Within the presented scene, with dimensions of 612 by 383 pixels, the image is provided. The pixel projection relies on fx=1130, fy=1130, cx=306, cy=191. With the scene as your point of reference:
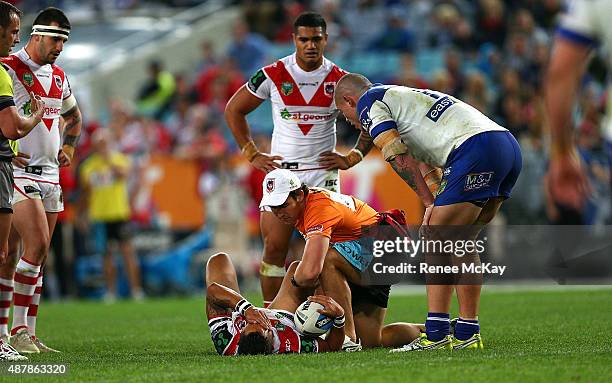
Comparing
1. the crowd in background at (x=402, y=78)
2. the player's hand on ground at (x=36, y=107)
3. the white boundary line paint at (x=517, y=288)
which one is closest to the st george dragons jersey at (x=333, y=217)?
the player's hand on ground at (x=36, y=107)

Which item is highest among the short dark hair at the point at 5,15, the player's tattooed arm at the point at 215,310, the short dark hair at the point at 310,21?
the short dark hair at the point at 310,21

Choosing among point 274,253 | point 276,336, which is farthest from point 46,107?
point 276,336

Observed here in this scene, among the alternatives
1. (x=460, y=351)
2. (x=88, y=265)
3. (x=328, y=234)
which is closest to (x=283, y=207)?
(x=328, y=234)

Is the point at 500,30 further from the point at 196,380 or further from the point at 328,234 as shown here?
the point at 196,380

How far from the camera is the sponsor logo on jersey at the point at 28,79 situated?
9445 millimetres

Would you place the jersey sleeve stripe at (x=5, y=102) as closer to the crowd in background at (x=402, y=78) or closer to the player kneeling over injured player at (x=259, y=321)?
the player kneeling over injured player at (x=259, y=321)

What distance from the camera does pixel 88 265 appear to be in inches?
732

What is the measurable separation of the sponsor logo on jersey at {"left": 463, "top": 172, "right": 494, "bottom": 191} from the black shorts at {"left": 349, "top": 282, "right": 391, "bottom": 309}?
3.92ft

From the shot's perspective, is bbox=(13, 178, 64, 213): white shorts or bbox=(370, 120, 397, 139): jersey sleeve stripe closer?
bbox=(370, 120, 397, 139): jersey sleeve stripe

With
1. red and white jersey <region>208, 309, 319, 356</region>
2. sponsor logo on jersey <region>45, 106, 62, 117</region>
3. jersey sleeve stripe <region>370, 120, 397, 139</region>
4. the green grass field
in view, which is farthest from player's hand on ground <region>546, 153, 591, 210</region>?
sponsor logo on jersey <region>45, 106, 62, 117</region>

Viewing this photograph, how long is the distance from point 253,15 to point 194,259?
23.8ft

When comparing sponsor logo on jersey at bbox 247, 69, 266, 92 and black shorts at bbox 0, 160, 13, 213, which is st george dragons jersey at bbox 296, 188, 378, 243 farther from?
black shorts at bbox 0, 160, 13, 213

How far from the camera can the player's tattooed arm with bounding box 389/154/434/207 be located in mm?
8383

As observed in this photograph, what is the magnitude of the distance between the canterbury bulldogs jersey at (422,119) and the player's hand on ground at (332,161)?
1.80m
